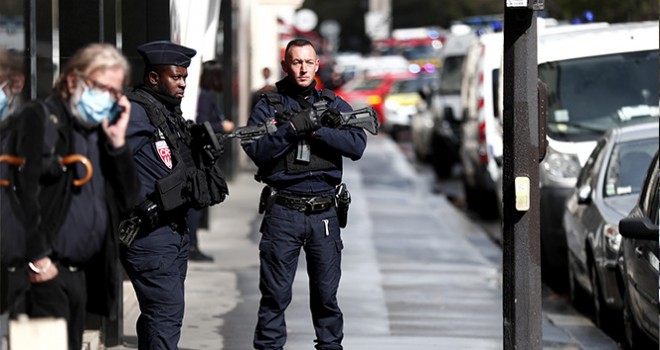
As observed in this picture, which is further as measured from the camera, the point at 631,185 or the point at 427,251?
the point at 427,251

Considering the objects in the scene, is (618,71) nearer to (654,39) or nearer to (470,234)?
(654,39)

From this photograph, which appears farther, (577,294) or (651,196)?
(577,294)

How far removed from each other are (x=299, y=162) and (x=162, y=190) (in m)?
1.01

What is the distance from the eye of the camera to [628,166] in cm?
1266

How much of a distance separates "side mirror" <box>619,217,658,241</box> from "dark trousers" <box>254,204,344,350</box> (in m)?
1.77

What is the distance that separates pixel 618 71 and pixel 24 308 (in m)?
10.4

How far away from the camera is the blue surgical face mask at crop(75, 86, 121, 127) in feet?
20.1

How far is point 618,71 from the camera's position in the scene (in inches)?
620

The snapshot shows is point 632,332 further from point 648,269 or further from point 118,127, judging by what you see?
point 118,127

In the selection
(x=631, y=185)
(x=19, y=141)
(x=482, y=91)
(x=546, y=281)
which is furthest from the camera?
(x=482, y=91)

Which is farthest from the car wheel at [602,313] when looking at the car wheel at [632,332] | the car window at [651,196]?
the car window at [651,196]

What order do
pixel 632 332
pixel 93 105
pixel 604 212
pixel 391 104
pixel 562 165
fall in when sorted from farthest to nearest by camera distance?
1. pixel 391 104
2. pixel 562 165
3. pixel 604 212
4. pixel 632 332
5. pixel 93 105

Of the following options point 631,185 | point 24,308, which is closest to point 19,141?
point 24,308

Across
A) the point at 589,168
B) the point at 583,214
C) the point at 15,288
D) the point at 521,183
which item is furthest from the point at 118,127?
the point at 589,168
